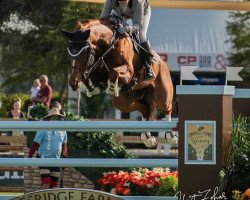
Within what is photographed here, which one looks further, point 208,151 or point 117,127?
point 117,127

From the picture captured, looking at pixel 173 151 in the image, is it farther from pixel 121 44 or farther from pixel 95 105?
pixel 121 44

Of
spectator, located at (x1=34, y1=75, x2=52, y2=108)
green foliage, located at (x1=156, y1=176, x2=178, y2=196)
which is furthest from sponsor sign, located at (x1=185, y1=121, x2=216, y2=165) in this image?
spectator, located at (x1=34, y1=75, x2=52, y2=108)

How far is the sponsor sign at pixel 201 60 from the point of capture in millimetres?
32406

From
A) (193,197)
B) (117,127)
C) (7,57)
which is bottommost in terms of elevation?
(193,197)

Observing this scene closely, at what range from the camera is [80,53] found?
36.1 ft

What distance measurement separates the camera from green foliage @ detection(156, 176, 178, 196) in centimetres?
938

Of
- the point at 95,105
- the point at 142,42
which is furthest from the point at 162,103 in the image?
the point at 95,105

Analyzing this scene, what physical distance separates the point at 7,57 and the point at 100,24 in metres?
23.8

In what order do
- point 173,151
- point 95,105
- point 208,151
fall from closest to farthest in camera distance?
point 208,151, point 173,151, point 95,105

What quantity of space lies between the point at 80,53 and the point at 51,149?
232 cm

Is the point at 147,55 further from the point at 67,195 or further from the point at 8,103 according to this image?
the point at 8,103

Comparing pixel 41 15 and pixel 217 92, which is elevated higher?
pixel 41 15

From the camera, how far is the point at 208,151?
6.77 m

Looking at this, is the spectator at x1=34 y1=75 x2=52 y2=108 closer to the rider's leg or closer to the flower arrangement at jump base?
the rider's leg
